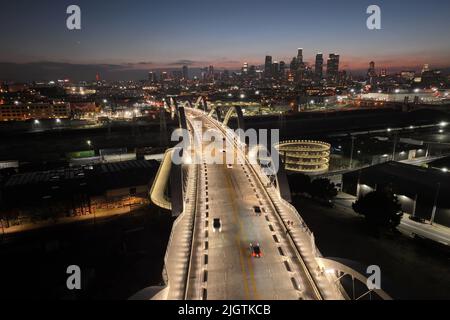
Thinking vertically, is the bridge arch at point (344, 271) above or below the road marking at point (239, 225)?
above

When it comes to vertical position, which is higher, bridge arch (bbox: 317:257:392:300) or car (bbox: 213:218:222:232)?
bridge arch (bbox: 317:257:392:300)

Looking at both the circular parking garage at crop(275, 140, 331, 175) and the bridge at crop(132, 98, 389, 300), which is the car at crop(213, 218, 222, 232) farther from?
the circular parking garage at crop(275, 140, 331, 175)

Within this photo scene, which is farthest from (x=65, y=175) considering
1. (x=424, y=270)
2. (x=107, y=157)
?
(x=424, y=270)

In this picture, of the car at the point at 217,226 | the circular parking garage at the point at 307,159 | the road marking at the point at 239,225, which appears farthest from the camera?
the circular parking garage at the point at 307,159

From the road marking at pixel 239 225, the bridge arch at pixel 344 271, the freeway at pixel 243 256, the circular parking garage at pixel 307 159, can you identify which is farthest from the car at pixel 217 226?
the circular parking garage at pixel 307 159

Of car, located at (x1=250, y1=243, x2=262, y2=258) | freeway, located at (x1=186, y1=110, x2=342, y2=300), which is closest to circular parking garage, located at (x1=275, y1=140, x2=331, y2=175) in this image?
freeway, located at (x1=186, y1=110, x2=342, y2=300)

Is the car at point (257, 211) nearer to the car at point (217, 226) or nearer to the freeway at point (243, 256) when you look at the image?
the freeway at point (243, 256)

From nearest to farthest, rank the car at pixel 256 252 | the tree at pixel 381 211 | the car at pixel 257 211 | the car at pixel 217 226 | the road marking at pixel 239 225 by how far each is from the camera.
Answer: the road marking at pixel 239 225
the car at pixel 256 252
the car at pixel 217 226
the car at pixel 257 211
the tree at pixel 381 211

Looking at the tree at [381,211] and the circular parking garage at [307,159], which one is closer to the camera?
the tree at [381,211]
